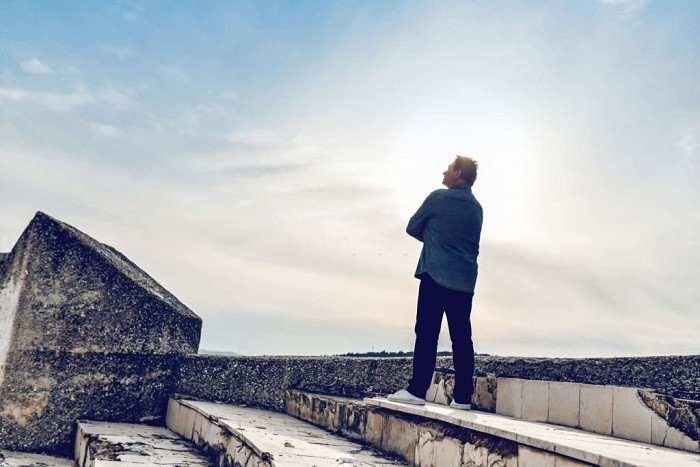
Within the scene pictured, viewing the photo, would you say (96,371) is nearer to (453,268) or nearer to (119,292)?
(119,292)

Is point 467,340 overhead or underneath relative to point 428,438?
overhead

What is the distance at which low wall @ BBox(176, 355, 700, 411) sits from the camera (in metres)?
3.21

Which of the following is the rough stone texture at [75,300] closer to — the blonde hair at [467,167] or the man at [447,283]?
the man at [447,283]

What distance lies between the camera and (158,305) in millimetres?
5500

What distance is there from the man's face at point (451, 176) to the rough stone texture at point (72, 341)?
114 inches

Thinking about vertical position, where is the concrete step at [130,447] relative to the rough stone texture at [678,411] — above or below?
below

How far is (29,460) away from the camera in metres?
4.50

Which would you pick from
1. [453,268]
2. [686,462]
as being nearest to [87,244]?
[453,268]

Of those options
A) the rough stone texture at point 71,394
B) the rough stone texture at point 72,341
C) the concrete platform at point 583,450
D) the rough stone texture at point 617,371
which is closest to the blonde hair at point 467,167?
the rough stone texture at point 617,371

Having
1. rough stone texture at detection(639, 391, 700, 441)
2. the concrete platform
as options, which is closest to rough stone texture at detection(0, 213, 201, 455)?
the concrete platform

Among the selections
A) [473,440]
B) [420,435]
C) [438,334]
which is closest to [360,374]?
[438,334]

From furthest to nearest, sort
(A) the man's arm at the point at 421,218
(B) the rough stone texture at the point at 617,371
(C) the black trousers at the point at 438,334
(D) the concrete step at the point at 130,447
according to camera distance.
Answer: (A) the man's arm at the point at 421,218
(C) the black trousers at the point at 438,334
(D) the concrete step at the point at 130,447
(B) the rough stone texture at the point at 617,371

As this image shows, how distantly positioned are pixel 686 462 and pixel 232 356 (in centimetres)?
426

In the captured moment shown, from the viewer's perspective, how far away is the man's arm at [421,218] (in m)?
4.04
